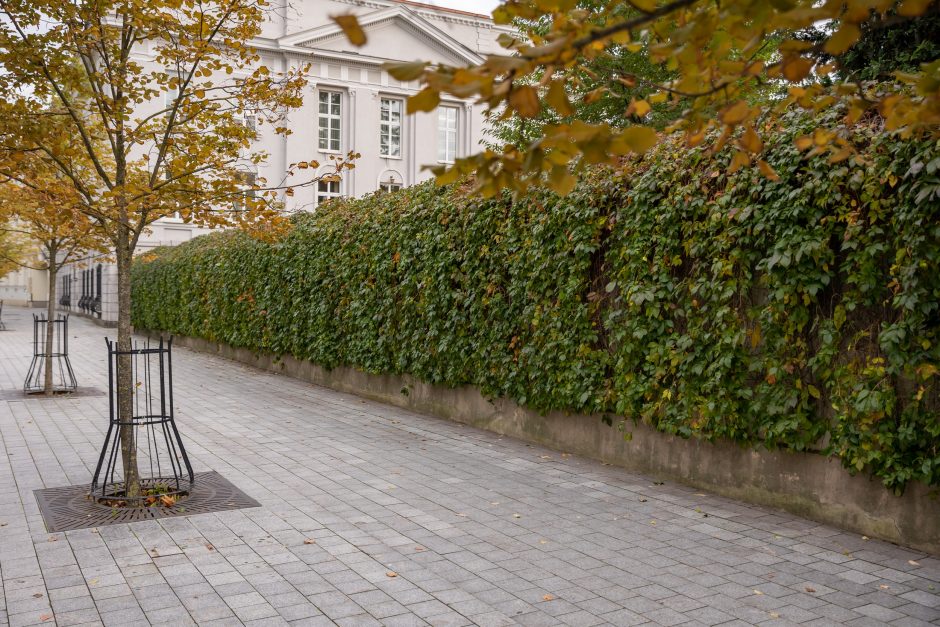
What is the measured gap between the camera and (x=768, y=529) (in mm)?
5945

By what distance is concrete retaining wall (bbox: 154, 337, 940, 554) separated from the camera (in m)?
5.54

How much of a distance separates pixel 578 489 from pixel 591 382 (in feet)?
4.16

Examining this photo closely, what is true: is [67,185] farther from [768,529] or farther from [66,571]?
[768,529]

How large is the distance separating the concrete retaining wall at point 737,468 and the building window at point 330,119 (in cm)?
2862

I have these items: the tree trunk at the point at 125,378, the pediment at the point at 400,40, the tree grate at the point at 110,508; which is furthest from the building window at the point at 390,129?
the tree grate at the point at 110,508

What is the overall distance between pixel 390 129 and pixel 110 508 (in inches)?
1332

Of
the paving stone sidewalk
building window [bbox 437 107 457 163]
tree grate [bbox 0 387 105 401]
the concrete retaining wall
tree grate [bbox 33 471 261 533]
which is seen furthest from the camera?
building window [bbox 437 107 457 163]

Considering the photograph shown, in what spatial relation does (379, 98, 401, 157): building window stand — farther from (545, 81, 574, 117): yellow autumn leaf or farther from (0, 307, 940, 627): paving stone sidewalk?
(545, 81, 574, 117): yellow autumn leaf

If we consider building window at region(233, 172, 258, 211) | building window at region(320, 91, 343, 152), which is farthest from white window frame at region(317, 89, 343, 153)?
building window at region(233, 172, 258, 211)

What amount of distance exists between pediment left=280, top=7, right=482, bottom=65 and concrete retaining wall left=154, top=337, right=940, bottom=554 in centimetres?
2936

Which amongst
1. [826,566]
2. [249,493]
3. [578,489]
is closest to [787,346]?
[826,566]

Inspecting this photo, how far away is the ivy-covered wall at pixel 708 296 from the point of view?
17.6 feet

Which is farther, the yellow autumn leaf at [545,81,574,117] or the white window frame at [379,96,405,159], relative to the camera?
the white window frame at [379,96,405,159]

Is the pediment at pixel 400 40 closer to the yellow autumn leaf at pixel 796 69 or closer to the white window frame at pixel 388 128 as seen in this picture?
the white window frame at pixel 388 128
